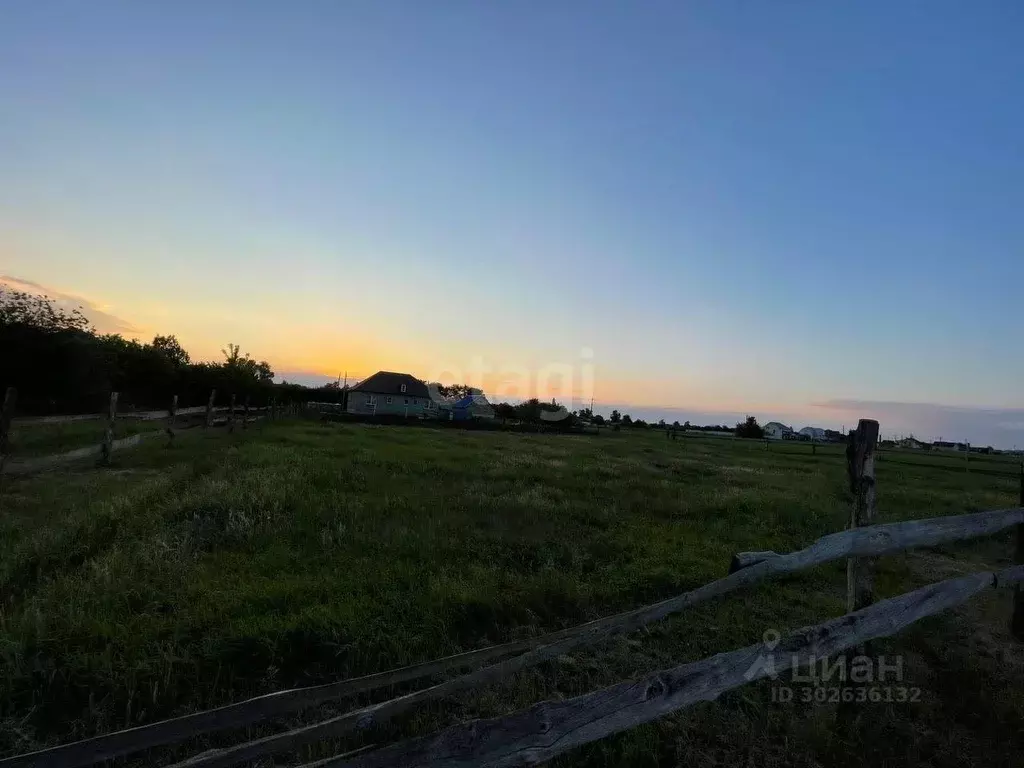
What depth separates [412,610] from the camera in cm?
551

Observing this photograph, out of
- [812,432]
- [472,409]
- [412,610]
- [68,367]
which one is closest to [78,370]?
[68,367]

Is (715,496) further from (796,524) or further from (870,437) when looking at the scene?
(870,437)

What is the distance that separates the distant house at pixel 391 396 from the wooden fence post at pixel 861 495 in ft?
234

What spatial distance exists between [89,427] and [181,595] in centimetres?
2121

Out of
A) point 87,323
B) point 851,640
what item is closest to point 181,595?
point 851,640

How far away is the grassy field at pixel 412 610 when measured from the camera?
3.99 metres

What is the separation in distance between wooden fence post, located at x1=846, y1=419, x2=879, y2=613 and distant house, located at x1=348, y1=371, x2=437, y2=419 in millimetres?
71257

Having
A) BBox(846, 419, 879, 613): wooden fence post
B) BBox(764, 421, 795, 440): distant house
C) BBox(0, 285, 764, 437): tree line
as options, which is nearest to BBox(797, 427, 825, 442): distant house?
BBox(764, 421, 795, 440): distant house

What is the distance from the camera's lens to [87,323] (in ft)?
108

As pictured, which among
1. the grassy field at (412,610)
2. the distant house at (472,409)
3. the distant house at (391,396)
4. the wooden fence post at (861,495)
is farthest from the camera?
the distant house at (472,409)

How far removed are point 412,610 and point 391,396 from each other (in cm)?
7404

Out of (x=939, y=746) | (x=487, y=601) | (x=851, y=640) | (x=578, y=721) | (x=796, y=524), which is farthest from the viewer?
(x=796, y=524)

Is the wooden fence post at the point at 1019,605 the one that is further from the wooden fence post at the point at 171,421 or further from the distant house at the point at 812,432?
the distant house at the point at 812,432

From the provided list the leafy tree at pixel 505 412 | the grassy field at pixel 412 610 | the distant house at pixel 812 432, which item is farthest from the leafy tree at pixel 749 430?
the grassy field at pixel 412 610
